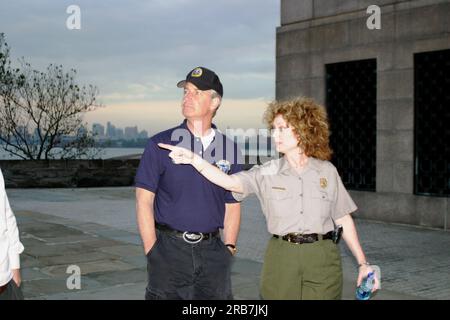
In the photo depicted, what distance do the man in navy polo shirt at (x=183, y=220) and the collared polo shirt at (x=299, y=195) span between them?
0.33m

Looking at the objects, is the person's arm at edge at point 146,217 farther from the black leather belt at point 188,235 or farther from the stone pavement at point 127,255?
the stone pavement at point 127,255

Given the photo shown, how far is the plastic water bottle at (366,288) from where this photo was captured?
363 centimetres

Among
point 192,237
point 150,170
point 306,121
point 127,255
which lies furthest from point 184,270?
point 127,255

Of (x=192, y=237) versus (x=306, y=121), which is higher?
(x=306, y=121)

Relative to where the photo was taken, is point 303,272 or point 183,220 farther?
point 183,220

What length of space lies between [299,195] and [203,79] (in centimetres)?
105

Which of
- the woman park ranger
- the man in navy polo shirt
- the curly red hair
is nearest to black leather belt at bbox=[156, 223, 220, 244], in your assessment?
the man in navy polo shirt

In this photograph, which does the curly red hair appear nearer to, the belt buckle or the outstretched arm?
the outstretched arm

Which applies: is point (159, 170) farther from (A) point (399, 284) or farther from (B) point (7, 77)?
(B) point (7, 77)

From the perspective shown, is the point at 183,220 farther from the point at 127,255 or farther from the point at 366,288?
the point at 127,255

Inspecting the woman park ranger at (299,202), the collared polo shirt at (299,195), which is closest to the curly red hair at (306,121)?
the woman park ranger at (299,202)

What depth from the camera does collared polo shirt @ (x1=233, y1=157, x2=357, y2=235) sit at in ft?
12.2

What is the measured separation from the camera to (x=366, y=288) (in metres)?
3.64
